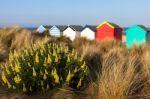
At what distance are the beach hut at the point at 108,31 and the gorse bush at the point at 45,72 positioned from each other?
103 feet

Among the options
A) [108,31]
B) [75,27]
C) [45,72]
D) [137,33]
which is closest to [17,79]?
[45,72]

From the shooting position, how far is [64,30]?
37.1 metres

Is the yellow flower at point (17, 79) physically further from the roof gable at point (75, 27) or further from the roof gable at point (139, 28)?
the roof gable at point (75, 27)

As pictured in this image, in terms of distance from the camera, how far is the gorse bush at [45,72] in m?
7.35

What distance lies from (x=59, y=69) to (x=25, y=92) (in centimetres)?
83

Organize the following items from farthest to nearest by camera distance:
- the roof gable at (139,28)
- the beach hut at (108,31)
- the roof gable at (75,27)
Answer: the beach hut at (108,31)
the roof gable at (75,27)
the roof gable at (139,28)

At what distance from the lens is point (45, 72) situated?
289 inches

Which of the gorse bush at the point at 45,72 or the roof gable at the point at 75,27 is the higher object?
the roof gable at the point at 75,27

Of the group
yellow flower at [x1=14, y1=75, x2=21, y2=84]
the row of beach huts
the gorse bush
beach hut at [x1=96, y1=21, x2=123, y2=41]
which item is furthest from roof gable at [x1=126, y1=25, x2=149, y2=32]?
yellow flower at [x1=14, y1=75, x2=21, y2=84]

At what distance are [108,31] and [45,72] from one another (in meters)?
32.7

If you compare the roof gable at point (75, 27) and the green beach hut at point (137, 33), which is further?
the roof gable at point (75, 27)

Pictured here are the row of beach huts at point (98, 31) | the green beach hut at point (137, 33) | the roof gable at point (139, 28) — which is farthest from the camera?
the row of beach huts at point (98, 31)

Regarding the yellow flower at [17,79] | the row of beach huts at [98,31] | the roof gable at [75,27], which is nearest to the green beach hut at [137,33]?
the row of beach huts at [98,31]

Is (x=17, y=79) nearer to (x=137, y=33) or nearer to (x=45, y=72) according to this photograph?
(x=45, y=72)
